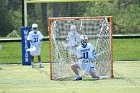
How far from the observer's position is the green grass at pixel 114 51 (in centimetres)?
2423

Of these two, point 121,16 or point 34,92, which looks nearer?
point 34,92

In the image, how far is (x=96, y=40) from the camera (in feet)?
61.0

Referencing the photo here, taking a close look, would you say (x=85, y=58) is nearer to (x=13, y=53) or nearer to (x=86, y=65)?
(x=86, y=65)

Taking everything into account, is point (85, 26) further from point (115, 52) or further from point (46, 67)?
point (115, 52)

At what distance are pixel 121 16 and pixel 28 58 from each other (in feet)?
40.1

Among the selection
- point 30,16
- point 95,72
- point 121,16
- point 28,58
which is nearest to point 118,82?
point 95,72

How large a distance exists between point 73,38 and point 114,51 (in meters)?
7.50

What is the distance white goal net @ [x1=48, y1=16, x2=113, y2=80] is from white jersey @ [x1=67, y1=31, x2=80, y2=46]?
19 centimetres

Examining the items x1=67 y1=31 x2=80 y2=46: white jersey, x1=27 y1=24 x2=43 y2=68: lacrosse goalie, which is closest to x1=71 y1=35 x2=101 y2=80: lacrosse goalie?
x1=67 y1=31 x2=80 y2=46: white jersey

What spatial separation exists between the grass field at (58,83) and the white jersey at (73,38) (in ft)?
4.08

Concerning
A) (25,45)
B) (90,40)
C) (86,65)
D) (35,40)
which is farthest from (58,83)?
(25,45)

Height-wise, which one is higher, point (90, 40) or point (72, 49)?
point (90, 40)

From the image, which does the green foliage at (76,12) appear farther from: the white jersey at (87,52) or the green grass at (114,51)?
the white jersey at (87,52)

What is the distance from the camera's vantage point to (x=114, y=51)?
2658 centimetres
